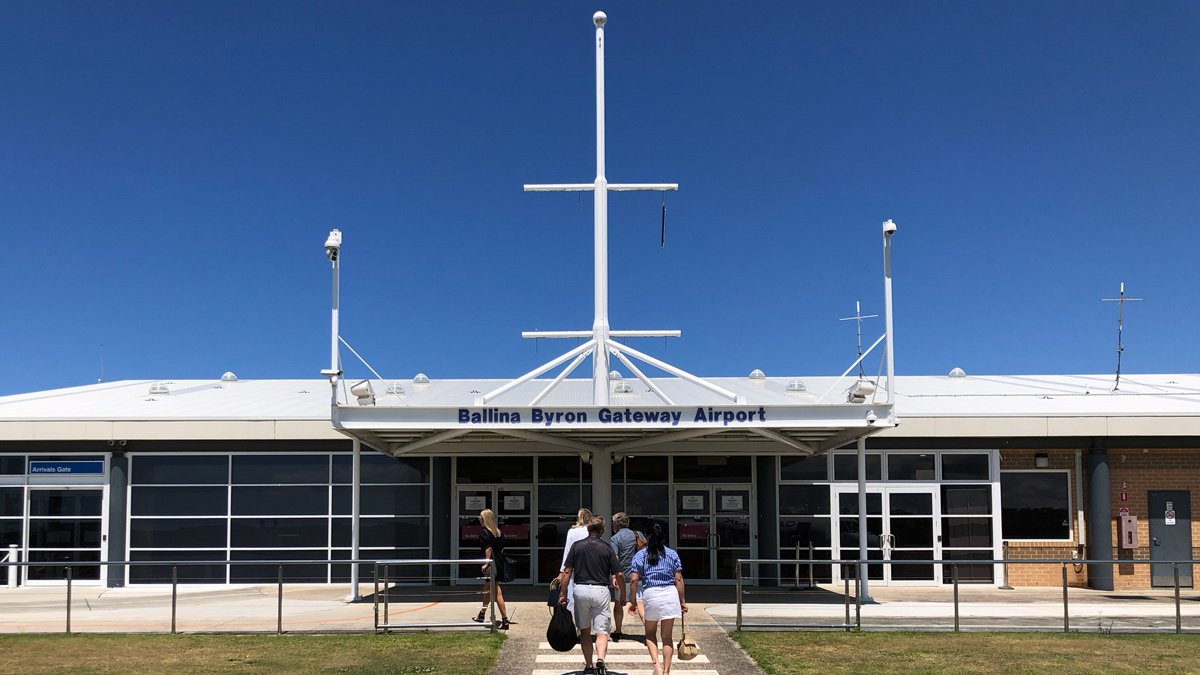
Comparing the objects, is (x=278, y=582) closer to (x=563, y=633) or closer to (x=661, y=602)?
(x=563, y=633)

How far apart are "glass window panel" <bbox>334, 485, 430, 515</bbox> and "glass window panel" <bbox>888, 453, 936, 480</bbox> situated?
926 centimetres

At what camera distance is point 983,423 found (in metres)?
21.5

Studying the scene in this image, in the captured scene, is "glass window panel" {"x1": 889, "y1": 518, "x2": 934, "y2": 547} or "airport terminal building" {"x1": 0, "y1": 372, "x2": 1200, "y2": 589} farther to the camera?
"glass window panel" {"x1": 889, "y1": 518, "x2": 934, "y2": 547}

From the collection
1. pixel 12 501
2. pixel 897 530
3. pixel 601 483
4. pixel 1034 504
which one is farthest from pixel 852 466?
pixel 12 501

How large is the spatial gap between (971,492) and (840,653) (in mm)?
10853

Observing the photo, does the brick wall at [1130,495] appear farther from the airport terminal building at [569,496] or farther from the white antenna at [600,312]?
the white antenna at [600,312]

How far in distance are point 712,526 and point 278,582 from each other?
915cm

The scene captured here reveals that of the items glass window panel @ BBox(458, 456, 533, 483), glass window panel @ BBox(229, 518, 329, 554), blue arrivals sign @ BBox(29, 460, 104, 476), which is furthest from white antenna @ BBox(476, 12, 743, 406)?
blue arrivals sign @ BBox(29, 460, 104, 476)

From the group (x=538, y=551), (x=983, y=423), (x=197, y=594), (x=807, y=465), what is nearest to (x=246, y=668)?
(x=197, y=594)

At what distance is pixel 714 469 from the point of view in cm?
2170

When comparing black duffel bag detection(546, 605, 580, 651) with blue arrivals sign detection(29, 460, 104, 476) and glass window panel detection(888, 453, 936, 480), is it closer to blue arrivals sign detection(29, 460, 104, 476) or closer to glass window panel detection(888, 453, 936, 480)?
glass window panel detection(888, 453, 936, 480)

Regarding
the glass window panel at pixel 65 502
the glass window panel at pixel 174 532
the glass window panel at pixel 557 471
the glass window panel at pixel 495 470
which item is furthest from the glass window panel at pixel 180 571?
the glass window panel at pixel 557 471

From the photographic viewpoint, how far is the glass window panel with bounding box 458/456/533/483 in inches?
Answer: 861

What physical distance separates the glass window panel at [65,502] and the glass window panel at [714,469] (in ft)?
37.8
